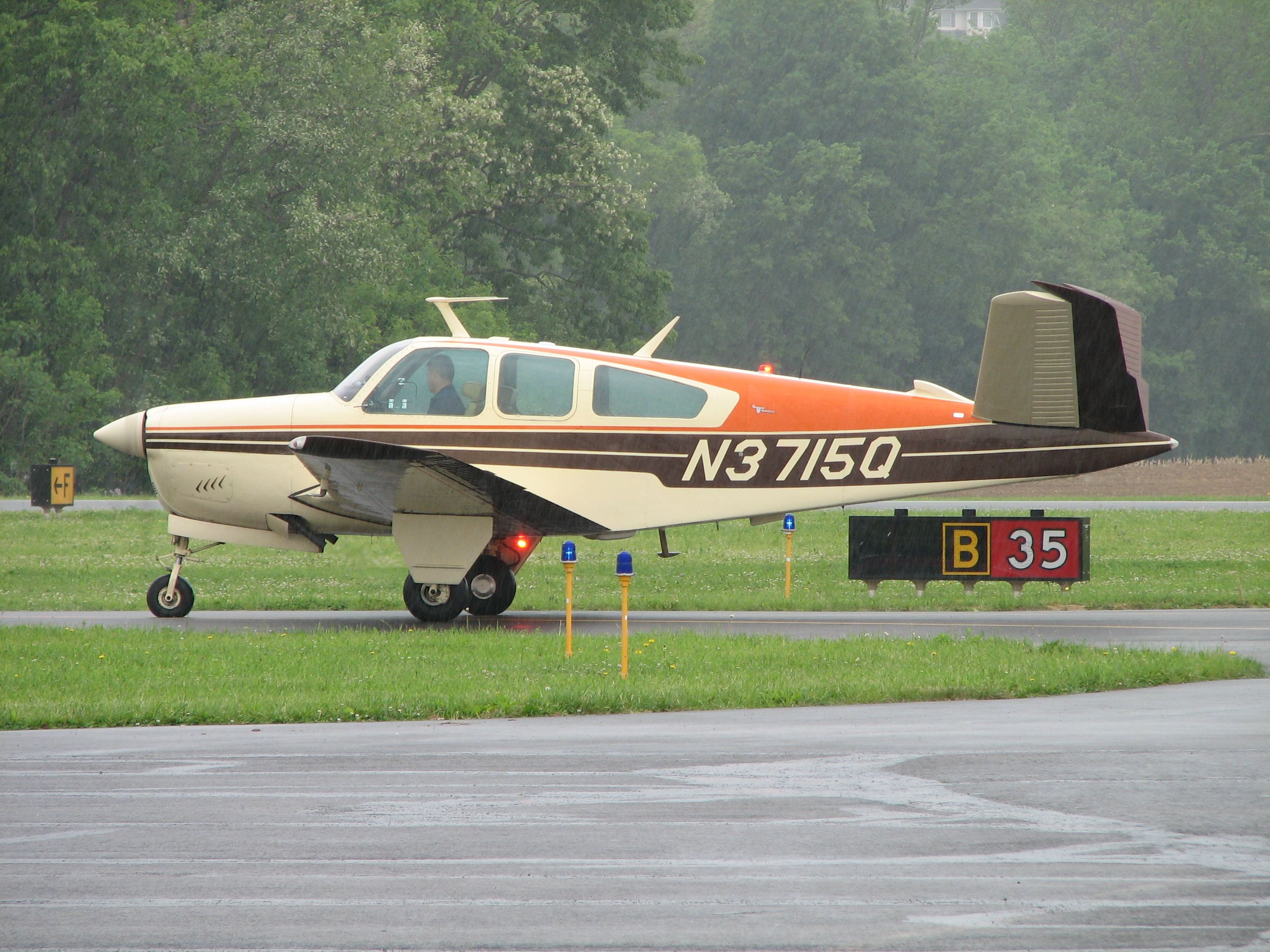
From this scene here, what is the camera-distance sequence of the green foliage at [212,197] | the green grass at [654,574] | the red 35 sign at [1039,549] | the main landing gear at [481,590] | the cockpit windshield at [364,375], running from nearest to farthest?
the main landing gear at [481,590] < the cockpit windshield at [364,375] < the red 35 sign at [1039,549] < the green grass at [654,574] < the green foliage at [212,197]

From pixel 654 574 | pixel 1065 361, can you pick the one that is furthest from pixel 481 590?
pixel 1065 361

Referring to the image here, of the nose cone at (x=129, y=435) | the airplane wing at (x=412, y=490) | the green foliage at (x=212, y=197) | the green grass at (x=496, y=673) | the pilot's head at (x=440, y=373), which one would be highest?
the green foliage at (x=212, y=197)

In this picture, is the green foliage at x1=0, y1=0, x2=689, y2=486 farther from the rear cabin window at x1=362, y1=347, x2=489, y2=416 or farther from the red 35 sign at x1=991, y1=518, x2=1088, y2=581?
the red 35 sign at x1=991, y1=518, x2=1088, y2=581

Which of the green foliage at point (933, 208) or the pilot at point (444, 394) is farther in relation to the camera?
the green foliage at point (933, 208)

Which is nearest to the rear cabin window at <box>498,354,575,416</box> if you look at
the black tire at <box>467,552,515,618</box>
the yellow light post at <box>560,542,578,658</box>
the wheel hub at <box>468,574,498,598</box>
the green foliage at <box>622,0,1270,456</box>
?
the black tire at <box>467,552,515,618</box>

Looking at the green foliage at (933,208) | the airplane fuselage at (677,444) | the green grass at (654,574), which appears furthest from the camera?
the green foliage at (933,208)

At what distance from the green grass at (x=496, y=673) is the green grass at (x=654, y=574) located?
407 centimetres

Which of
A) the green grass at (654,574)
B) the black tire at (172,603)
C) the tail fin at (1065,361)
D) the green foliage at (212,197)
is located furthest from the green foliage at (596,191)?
the tail fin at (1065,361)

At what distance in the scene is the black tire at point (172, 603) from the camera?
16047mm

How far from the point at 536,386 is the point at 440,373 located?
1.02m

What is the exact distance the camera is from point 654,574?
73.0 feet

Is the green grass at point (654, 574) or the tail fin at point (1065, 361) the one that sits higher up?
the tail fin at point (1065, 361)

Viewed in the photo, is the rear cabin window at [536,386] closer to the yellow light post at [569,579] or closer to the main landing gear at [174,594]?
the main landing gear at [174,594]

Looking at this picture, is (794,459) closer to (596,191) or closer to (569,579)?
(569,579)
